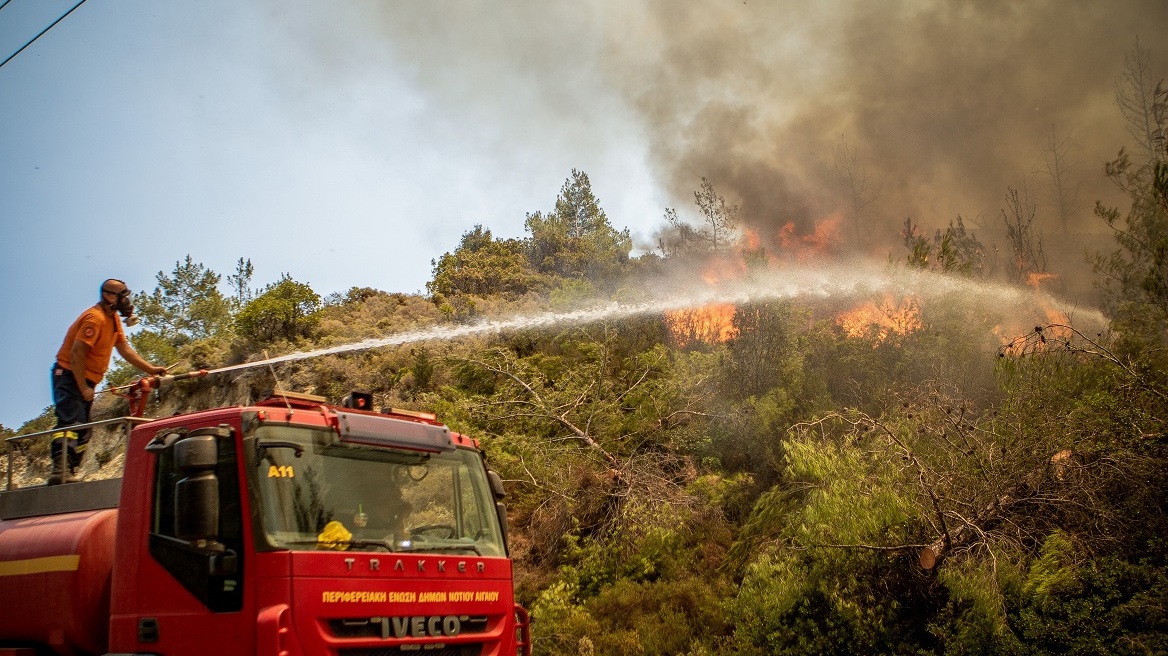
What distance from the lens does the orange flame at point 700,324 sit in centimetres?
1853

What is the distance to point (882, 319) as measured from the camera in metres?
16.1

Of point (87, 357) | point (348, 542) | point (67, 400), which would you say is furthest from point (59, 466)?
point (348, 542)

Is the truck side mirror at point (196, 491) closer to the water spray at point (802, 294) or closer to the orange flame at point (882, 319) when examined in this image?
the water spray at point (802, 294)

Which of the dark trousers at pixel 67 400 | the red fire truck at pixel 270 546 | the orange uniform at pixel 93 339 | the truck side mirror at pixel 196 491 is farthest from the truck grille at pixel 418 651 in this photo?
the orange uniform at pixel 93 339

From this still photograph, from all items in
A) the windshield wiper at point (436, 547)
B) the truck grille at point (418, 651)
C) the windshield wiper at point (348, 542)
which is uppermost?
the windshield wiper at point (348, 542)

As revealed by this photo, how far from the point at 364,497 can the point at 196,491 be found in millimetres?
1090

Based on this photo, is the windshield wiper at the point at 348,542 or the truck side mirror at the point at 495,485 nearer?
the windshield wiper at the point at 348,542

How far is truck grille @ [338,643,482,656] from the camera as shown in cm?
514

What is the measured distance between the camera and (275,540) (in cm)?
502

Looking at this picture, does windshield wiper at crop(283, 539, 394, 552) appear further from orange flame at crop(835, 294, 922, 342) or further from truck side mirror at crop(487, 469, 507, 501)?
orange flame at crop(835, 294, 922, 342)

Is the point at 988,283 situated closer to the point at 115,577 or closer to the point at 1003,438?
the point at 1003,438

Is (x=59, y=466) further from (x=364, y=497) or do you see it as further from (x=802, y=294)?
(x=802, y=294)

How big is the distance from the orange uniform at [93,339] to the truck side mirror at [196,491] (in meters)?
3.26

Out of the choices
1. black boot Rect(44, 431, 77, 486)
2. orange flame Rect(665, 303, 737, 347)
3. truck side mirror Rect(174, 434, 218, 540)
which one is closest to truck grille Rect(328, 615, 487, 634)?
truck side mirror Rect(174, 434, 218, 540)
